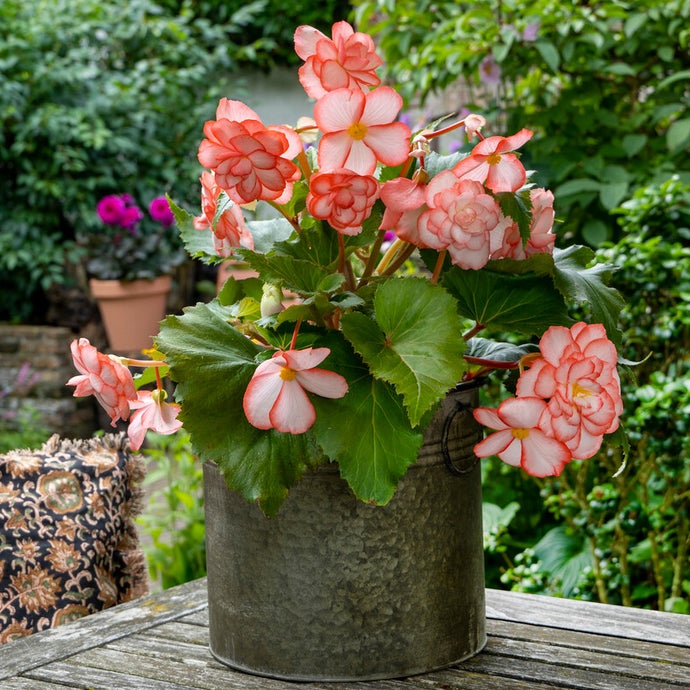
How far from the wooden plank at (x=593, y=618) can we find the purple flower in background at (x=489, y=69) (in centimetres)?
212

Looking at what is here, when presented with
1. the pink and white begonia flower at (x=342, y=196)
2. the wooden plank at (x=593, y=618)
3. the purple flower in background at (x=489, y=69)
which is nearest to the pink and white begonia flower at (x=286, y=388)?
the pink and white begonia flower at (x=342, y=196)

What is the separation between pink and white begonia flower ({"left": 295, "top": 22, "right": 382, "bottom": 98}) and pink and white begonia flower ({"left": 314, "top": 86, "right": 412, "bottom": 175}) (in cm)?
3

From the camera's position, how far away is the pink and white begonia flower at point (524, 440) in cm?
87

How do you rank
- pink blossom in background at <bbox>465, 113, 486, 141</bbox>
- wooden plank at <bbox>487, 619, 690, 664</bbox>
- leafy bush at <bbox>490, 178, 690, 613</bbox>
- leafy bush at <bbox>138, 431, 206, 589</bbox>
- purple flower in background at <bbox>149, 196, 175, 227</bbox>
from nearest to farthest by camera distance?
pink blossom in background at <bbox>465, 113, 486, 141</bbox>, wooden plank at <bbox>487, 619, 690, 664</bbox>, leafy bush at <bbox>490, 178, 690, 613</bbox>, leafy bush at <bbox>138, 431, 206, 589</bbox>, purple flower in background at <bbox>149, 196, 175, 227</bbox>

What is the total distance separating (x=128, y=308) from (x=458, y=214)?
3983 millimetres

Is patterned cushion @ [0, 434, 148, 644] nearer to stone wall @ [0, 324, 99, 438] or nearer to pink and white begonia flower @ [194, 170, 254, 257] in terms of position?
pink and white begonia flower @ [194, 170, 254, 257]

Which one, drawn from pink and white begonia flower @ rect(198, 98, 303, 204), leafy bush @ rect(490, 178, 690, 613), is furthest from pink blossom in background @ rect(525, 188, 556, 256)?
leafy bush @ rect(490, 178, 690, 613)

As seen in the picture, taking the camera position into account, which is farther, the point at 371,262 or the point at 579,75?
the point at 579,75

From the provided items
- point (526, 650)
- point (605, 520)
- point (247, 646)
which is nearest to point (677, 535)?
point (605, 520)

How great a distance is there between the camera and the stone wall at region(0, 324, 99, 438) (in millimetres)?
4574

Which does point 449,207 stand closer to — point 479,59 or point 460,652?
point 460,652

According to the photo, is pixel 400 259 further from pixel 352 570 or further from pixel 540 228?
pixel 352 570

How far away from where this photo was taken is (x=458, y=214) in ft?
2.89

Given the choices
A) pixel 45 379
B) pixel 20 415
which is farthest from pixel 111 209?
pixel 20 415
